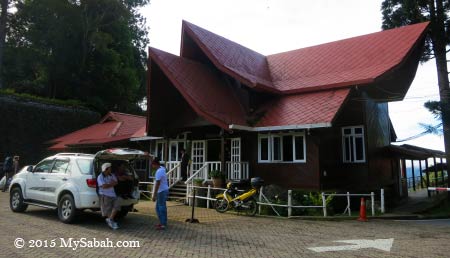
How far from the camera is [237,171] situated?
16.1 meters

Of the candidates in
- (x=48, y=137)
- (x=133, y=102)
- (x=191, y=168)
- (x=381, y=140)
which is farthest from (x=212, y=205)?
(x=133, y=102)

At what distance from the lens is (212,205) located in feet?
46.1

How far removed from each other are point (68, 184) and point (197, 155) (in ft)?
31.0

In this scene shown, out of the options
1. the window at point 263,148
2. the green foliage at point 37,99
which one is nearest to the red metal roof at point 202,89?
the window at point 263,148

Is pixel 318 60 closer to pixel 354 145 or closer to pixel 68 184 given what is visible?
pixel 354 145

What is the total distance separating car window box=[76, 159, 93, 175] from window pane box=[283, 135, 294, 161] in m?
8.32

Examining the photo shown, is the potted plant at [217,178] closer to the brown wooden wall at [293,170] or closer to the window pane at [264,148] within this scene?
the brown wooden wall at [293,170]

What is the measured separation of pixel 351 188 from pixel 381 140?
4.87m

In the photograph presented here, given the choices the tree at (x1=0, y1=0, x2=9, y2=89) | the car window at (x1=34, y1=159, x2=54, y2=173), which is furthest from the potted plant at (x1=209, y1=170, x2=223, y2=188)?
the tree at (x1=0, y1=0, x2=9, y2=89)

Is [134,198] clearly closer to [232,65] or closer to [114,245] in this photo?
[114,245]

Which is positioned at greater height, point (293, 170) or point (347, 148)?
point (347, 148)

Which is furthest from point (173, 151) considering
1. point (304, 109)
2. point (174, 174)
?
point (304, 109)

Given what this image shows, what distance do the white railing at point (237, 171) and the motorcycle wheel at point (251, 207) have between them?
12.4ft

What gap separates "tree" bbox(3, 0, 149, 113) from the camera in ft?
111
